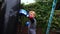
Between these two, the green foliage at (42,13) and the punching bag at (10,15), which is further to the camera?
the green foliage at (42,13)

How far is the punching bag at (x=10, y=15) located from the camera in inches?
180

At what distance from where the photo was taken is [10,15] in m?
4.61

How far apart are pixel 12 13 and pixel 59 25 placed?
3858 mm

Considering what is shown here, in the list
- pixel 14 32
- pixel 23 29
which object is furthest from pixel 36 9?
pixel 14 32

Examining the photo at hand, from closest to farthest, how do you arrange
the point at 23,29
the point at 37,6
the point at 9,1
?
the point at 9,1 → the point at 23,29 → the point at 37,6

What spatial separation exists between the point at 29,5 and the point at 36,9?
327mm

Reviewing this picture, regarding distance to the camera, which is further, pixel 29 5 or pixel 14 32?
pixel 29 5

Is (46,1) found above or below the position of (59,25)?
above

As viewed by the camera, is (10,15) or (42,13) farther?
(42,13)

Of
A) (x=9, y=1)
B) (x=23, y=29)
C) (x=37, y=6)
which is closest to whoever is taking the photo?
(x=9, y=1)

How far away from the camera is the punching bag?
180 inches

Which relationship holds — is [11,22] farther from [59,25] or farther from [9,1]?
[59,25]

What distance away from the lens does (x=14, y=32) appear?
15.4 feet

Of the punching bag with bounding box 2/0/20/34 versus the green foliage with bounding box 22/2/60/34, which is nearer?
the punching bag with bounding box 2/0/20/34
